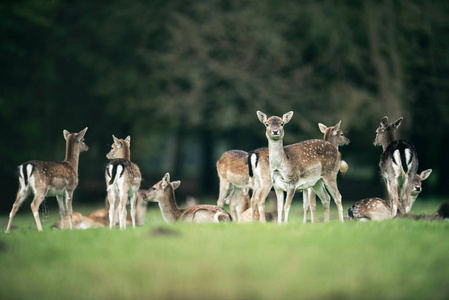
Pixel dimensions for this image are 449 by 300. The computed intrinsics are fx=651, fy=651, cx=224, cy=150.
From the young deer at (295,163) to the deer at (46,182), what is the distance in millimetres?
3777

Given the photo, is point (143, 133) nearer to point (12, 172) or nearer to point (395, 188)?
point (12, 172)

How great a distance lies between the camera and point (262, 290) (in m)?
6.62

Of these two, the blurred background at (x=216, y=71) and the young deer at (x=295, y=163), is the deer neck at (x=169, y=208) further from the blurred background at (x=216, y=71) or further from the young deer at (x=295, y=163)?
the blurred background at (x=216, y=71)

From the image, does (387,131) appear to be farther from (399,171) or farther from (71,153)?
(71,153)

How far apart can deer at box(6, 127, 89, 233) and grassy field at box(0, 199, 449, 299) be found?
246 cm

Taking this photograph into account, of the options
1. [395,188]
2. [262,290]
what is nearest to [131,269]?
[262,290]

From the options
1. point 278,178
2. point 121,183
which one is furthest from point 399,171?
point 121,183

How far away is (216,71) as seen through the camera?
82.8 ft

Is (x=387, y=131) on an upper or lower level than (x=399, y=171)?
upper

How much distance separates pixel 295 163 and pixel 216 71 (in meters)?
14.6

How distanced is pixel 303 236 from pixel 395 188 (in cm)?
347

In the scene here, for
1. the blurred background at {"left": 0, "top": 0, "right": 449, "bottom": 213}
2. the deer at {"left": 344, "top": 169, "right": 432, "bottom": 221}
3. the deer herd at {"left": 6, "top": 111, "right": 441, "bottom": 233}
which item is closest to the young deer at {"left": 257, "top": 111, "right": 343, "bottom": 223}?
the deer herd at {"left": 6, "top": 111, "right": 441, "bottom": 233}

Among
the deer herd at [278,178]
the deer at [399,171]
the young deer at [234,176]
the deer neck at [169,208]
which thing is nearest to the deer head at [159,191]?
the deer neck at [169,208]

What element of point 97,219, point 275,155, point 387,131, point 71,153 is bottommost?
point 97,219
